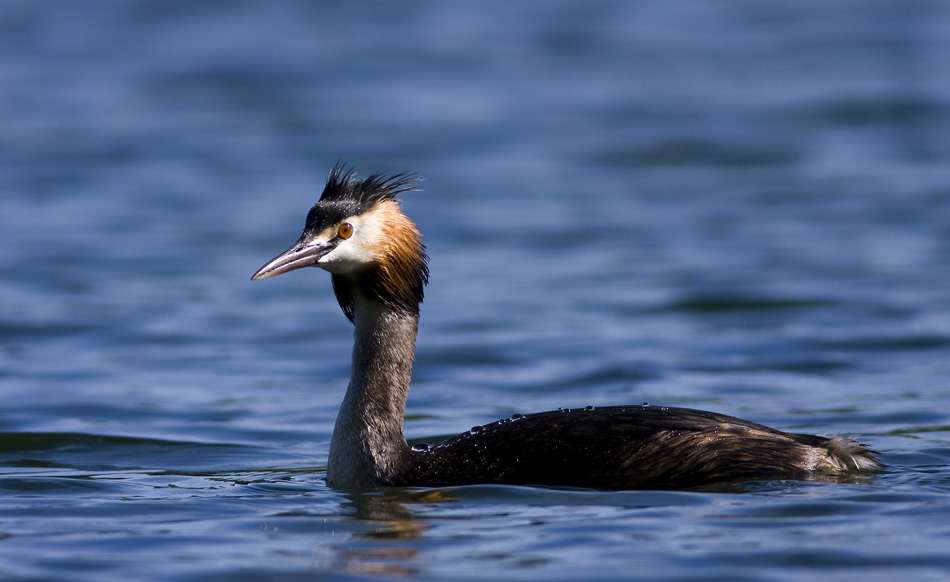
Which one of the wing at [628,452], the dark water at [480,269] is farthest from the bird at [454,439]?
the dark water at [480,269]

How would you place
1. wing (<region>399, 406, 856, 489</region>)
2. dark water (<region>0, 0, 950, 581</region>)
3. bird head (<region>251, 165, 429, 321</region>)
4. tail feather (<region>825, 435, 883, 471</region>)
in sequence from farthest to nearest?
bird head (<region>251, 165, 429, 321</region>)
tail feather (<region>825, 435, 883, 471</region>)
wing (<region>399, 406, 856, 489</region>)
dark water (<region>0, 0, 950, 581</region>)

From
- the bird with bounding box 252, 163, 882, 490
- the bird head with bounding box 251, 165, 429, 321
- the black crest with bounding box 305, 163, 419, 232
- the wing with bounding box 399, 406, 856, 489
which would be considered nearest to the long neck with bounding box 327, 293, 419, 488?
the bird with bounding box 252, 163, 882, 490

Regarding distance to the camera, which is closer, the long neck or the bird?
the bird

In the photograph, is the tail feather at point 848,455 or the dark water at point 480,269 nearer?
the dark water at point 480,269

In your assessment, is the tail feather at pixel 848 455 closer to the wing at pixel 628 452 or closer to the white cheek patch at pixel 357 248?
the wing at pixel 628 452

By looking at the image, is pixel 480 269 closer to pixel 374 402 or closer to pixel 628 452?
pixel 374 402

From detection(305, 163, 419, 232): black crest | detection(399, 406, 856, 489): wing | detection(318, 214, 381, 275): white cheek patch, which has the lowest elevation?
detection(399, 406, 856, 489): wing

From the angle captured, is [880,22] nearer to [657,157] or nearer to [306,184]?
[657,157]

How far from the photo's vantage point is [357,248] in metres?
8.25

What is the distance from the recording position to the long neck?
8.25m

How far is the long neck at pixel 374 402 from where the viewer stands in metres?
8.25

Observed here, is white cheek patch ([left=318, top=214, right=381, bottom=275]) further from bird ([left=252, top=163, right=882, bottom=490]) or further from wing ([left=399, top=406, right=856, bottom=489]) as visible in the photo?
wing ([left=399, top=406, right=856, bottom=489])

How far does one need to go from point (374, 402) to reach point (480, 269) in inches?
365

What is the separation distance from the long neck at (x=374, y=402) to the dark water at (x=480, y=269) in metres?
0.30
